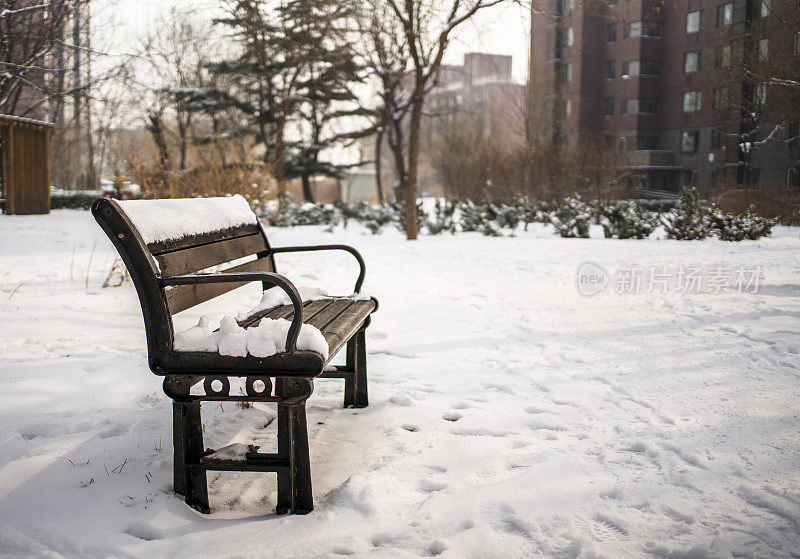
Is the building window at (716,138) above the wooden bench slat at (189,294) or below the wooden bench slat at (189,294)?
above

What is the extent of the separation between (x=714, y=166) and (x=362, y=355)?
38653mm

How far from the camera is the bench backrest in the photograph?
7.41 ft

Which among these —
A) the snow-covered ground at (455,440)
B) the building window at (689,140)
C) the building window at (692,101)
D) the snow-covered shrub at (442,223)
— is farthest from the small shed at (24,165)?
the building window at (692,101)

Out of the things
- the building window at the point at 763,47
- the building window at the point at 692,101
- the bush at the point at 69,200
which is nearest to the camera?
the building window at the point at 763,47

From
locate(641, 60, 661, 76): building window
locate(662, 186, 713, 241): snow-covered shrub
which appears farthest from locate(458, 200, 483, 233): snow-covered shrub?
locate(641, 60, 661, 76): building window

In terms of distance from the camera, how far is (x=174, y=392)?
241 centimetres

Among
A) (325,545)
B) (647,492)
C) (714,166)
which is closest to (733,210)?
(647,492)

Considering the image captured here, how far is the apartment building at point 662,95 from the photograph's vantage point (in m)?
26.7

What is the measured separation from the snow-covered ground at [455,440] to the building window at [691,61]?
117 ft

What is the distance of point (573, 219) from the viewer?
15.7m

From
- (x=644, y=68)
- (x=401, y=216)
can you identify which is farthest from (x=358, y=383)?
(x=644, y=68)

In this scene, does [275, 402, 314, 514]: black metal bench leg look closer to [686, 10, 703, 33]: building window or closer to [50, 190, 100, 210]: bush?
[50, 190, 100, 210]: bush

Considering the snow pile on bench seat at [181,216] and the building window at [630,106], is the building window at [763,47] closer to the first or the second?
the snow pile on bench seat at [181,216]

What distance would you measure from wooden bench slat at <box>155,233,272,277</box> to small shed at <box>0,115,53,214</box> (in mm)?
17743
